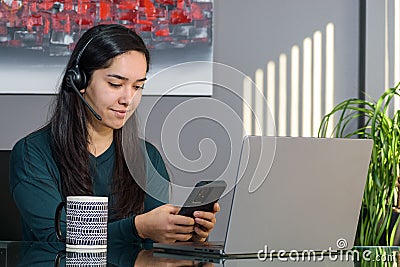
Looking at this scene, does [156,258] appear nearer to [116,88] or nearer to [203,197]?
[203,197]

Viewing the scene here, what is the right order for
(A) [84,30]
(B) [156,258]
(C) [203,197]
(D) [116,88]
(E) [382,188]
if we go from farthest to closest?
(A) [84,30], (E) [382,188], (D) [116,88], (C) [203,197], (B) [156,258]

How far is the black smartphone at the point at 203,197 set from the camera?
5.45 ft

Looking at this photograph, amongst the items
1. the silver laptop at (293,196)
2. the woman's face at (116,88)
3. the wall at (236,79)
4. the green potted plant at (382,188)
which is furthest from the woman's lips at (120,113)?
the green potted plant at (382,188)

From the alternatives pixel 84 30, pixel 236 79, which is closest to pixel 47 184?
pixel 84 30

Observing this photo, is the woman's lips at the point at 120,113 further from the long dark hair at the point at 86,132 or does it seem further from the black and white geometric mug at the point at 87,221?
the black and white geometric mug at the point at 87,221

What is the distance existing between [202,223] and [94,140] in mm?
610

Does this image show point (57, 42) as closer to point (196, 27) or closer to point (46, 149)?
point (196, 27)

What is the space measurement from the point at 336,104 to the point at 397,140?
0.45 metres

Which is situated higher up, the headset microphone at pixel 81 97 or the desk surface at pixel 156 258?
the headset microphone at pixel 81 97

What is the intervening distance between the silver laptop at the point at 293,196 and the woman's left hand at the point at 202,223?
104 mm

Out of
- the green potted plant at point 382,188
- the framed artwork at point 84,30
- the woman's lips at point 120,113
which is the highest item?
the framed artwork at point 84,30

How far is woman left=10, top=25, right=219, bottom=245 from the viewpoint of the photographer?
6.75ft

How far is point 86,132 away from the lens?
2180 millimetres

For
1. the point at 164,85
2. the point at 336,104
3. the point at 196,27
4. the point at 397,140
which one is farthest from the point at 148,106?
the point at 397,140
